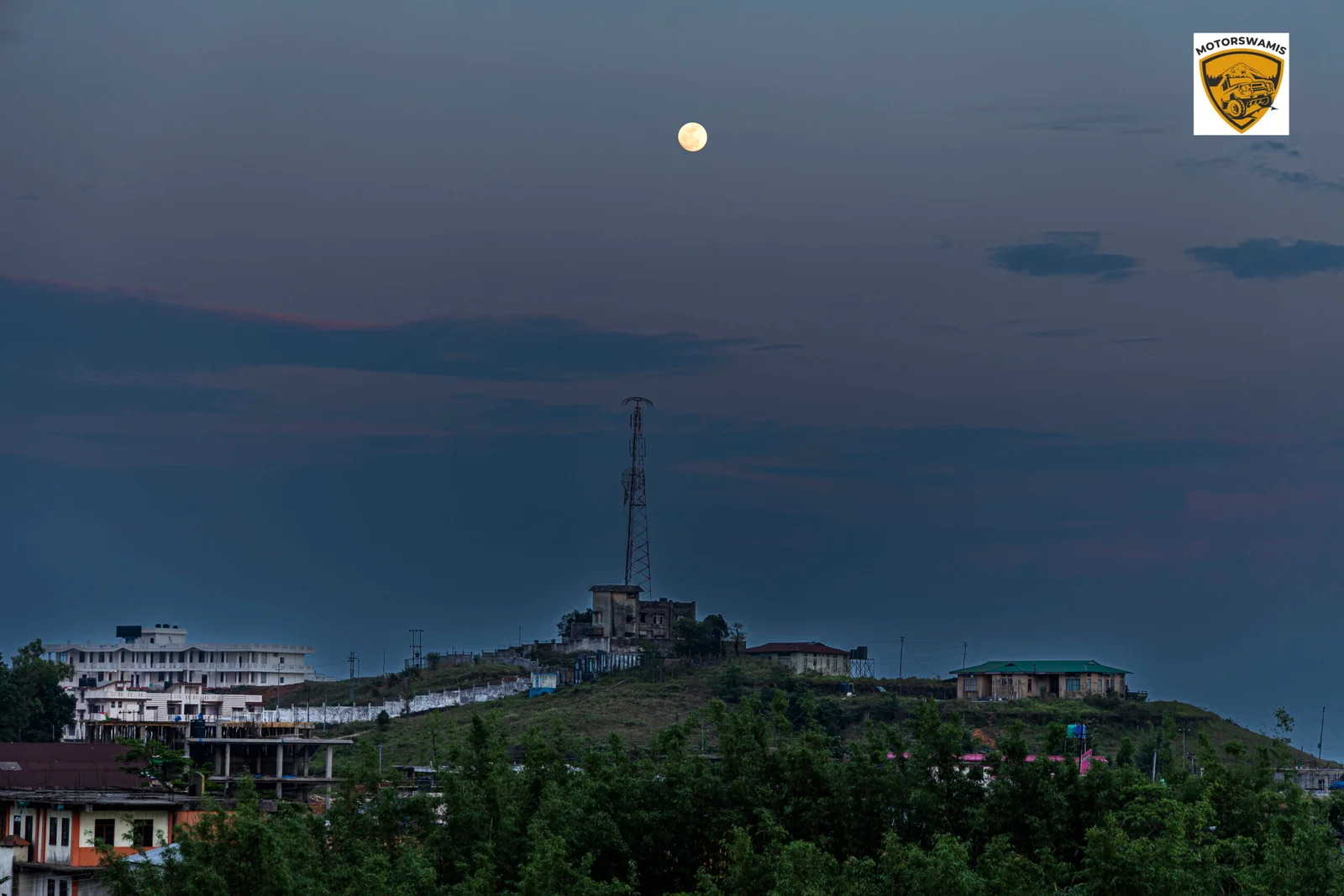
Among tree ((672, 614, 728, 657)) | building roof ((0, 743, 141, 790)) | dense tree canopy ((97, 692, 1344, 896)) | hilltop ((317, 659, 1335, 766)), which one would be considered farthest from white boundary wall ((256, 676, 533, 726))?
dense tree canopy ((97, 692, 1344, 896))

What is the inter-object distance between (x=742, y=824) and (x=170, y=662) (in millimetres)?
74024

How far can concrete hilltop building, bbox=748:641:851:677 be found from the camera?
9250 centimetres

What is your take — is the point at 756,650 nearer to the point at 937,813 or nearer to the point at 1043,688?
the point at 1043,688

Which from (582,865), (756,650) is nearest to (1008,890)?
(582,865)

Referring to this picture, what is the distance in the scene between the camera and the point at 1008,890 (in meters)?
24.9

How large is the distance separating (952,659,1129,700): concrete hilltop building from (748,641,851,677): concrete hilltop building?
9.76 m

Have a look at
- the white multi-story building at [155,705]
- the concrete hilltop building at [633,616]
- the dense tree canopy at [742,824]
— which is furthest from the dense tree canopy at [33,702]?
the dense tree canopy at [742,824]

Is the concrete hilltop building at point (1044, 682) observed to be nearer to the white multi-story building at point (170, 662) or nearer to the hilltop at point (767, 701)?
the hilltop at point (767, 701)

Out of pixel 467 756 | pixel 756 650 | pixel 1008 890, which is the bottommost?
pixel 1008 890

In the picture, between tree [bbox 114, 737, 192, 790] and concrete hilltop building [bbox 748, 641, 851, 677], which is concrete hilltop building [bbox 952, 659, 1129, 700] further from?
tree [bbox 114, 737, 192, 790]

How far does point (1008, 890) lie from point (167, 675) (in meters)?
81.6

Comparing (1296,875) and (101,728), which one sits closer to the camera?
(1296,875)

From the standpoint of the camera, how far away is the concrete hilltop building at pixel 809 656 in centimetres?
9250

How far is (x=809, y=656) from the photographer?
93.5 m
